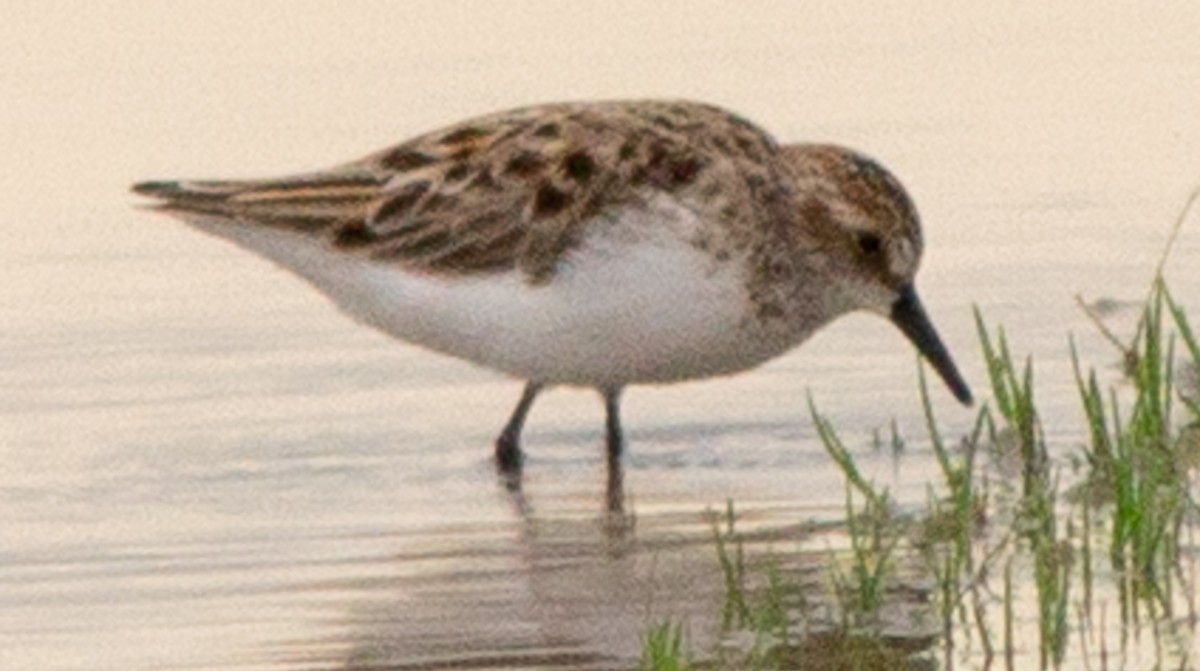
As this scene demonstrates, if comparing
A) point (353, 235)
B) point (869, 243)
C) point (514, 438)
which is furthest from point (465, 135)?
point (869, 243)

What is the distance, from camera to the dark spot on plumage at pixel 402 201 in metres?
12.9

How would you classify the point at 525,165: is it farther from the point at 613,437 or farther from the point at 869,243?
the point at 869,243

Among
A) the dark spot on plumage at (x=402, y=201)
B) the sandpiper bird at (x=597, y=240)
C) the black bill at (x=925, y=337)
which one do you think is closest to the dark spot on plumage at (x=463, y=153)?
the sandpiper bird at (x=597, y=240)

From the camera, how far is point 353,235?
12844 mm

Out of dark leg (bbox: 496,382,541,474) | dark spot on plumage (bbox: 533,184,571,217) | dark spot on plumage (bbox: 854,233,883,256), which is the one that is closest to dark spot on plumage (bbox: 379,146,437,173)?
dark spot on plumage (bbox: 533,184,571,217)

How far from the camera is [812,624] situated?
10.0m

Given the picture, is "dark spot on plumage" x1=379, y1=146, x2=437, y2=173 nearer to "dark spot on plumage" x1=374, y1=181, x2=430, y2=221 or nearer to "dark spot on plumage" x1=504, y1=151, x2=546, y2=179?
"dark spot on plumage" x1=374, y1=181, x2=430, y2=221

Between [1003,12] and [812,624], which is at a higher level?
[1003,12]

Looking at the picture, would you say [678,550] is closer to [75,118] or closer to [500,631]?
[500,631]

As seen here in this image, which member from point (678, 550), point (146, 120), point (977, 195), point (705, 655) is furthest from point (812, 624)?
point (146, 120)

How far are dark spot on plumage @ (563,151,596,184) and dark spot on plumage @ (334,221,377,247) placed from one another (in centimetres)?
65

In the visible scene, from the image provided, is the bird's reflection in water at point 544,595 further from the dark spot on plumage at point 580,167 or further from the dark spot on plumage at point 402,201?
the dark spot on plumage at point 402,201

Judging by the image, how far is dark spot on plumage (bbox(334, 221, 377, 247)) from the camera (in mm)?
12812

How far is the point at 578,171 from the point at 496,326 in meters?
0.56
